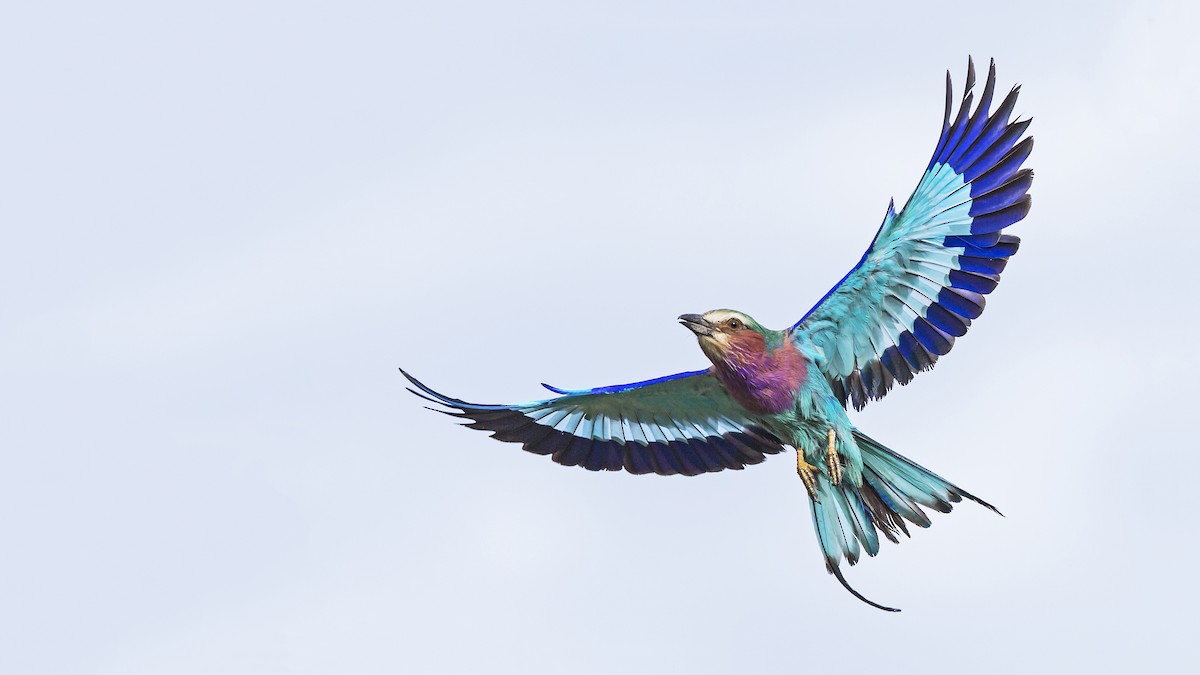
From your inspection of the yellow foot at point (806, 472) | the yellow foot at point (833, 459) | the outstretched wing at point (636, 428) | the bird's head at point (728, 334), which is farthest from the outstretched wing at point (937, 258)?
the outstretched wing at point (636, 428)

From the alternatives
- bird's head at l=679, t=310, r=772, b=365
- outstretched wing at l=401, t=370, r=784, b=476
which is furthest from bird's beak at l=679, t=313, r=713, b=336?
outstretched wing at l=401, t=370, r=784, b=476

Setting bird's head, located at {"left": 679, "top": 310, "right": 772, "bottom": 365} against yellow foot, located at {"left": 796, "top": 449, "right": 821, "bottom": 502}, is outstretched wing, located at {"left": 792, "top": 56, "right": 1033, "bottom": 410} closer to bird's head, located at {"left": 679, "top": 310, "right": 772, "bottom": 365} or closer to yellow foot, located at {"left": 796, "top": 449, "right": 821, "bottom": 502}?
bird's head, located at {"left": 679, "top": 310, "right": 772, "bottom": 365}

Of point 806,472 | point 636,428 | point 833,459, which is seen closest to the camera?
point 833,459

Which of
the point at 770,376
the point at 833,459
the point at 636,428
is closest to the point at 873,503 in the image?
the point at 833,459

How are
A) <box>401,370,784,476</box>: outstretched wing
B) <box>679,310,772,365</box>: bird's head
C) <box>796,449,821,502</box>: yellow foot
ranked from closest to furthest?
<box>679,310,772,365</box>: bird's head, <box>796,449,821,502</box>: yellow foot, <box>401,370,784,476</box>: outstretched wing

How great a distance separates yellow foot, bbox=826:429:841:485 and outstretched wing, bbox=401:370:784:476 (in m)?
1.02

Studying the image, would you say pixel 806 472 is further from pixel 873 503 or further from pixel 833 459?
pixel 873 503

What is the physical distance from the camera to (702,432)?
1742 centimetres

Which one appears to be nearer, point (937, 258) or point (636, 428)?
point (937, 258)

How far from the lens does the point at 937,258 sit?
1594 cm

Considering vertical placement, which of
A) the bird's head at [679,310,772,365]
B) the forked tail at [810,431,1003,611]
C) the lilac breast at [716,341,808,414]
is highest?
the bird's head at [679,310,772,365]

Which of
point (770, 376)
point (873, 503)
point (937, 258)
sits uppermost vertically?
point (937, 258)

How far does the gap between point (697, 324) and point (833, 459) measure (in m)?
1.53

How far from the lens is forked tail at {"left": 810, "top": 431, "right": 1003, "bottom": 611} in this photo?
1606cm
